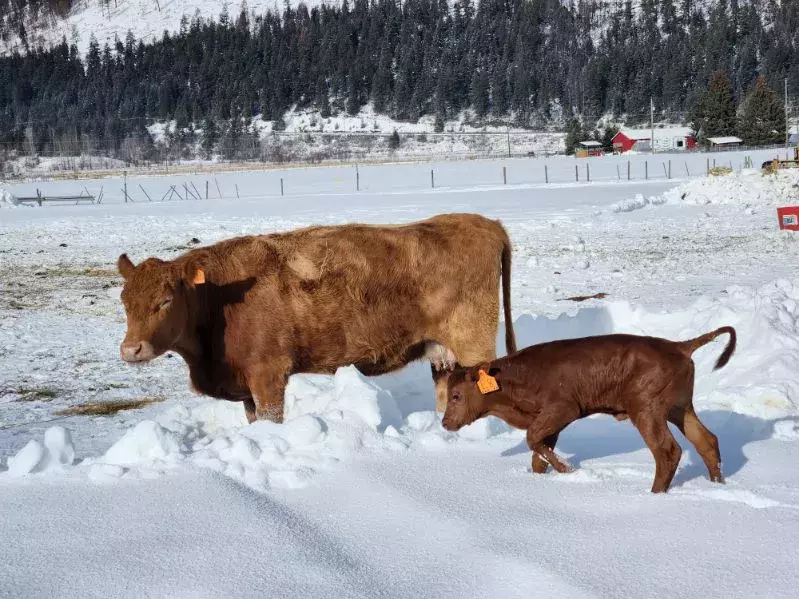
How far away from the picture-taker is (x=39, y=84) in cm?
14700

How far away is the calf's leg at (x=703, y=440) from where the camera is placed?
4234mm

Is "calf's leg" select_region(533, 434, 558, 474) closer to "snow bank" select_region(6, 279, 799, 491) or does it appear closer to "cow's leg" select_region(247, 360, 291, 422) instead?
"snow bank" select_region(6, 279, 799, 491)

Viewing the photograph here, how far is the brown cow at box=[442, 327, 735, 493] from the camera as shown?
159 inches

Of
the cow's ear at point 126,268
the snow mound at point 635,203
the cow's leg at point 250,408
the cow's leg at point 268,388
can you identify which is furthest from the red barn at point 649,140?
the cow's ear at point 126,268

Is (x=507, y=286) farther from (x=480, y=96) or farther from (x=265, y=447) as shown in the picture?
(x=480, y=96)

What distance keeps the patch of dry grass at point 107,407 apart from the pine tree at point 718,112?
10000 cm

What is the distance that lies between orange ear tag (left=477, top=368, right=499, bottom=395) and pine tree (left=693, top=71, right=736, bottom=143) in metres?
102

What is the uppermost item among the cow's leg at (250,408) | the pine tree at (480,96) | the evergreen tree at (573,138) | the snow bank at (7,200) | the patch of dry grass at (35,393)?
the pine tree at (480,96)

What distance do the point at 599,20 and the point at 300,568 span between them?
193343 mm

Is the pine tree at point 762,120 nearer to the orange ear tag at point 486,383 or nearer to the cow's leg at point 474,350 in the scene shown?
the cow's leg at point 474,350

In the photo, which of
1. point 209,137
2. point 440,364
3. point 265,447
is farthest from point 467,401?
point 209,137

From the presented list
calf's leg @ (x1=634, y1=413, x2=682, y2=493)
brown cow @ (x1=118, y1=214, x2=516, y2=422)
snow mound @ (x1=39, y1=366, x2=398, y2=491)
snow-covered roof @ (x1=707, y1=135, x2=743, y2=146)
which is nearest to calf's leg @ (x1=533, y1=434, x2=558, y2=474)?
calf's leg @ (x1=634, y1=413, x2=682, y2=493)

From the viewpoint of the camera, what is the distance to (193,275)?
18.2 feet

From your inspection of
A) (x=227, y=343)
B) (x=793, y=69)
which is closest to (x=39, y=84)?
(x=793, y=69)
